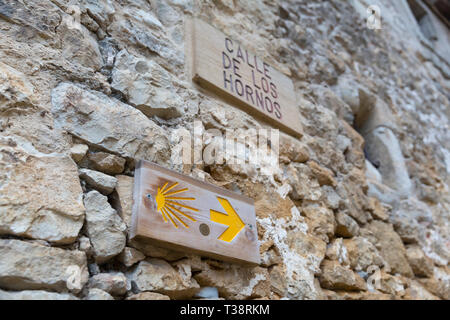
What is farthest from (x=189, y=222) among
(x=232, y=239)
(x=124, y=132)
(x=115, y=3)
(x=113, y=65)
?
(x=115, y=3)

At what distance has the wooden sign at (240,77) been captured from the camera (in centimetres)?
135

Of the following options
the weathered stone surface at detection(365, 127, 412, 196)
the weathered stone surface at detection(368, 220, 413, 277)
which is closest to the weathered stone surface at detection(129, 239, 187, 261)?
the weathered stone surface at detection(368, 220, 413, 277)

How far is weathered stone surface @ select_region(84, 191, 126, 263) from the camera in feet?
2.61

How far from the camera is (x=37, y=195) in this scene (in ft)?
2.49

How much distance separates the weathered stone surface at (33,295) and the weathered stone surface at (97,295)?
0.10ft

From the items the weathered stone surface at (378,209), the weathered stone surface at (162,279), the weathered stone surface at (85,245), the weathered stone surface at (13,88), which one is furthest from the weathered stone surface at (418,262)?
the weathered stone surface at (13,88)

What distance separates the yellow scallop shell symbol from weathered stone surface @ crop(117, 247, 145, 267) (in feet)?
0.32

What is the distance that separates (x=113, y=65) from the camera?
1083mm

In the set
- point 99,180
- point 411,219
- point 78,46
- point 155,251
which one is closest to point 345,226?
point 411,219

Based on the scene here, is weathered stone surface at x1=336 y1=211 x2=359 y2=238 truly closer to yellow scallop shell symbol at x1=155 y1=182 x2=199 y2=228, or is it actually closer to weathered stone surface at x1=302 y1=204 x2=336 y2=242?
weathered stone surface at x1=302 y1=204 x2=336 y2=242

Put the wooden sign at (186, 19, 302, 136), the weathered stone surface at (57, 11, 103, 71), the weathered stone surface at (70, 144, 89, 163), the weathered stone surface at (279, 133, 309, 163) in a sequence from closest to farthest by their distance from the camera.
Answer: the weathered stone surface at (70, 144, 89, 163)
the weathered stone surface at (57, 11, 103, 71)
the wooden sign at (186, 19, 302, 136)
the weathered stone surface at (279, 133, 309, 163)

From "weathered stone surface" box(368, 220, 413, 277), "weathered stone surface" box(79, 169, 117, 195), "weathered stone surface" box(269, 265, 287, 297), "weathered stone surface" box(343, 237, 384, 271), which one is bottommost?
"weathered stone surface" box(368, 220, 413, 277)

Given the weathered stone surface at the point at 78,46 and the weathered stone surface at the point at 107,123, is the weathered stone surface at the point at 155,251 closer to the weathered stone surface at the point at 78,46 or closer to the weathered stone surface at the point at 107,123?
the weathered stone surface at the point at 107,123

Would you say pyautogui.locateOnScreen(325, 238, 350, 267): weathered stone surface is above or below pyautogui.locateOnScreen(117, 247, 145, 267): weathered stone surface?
below
